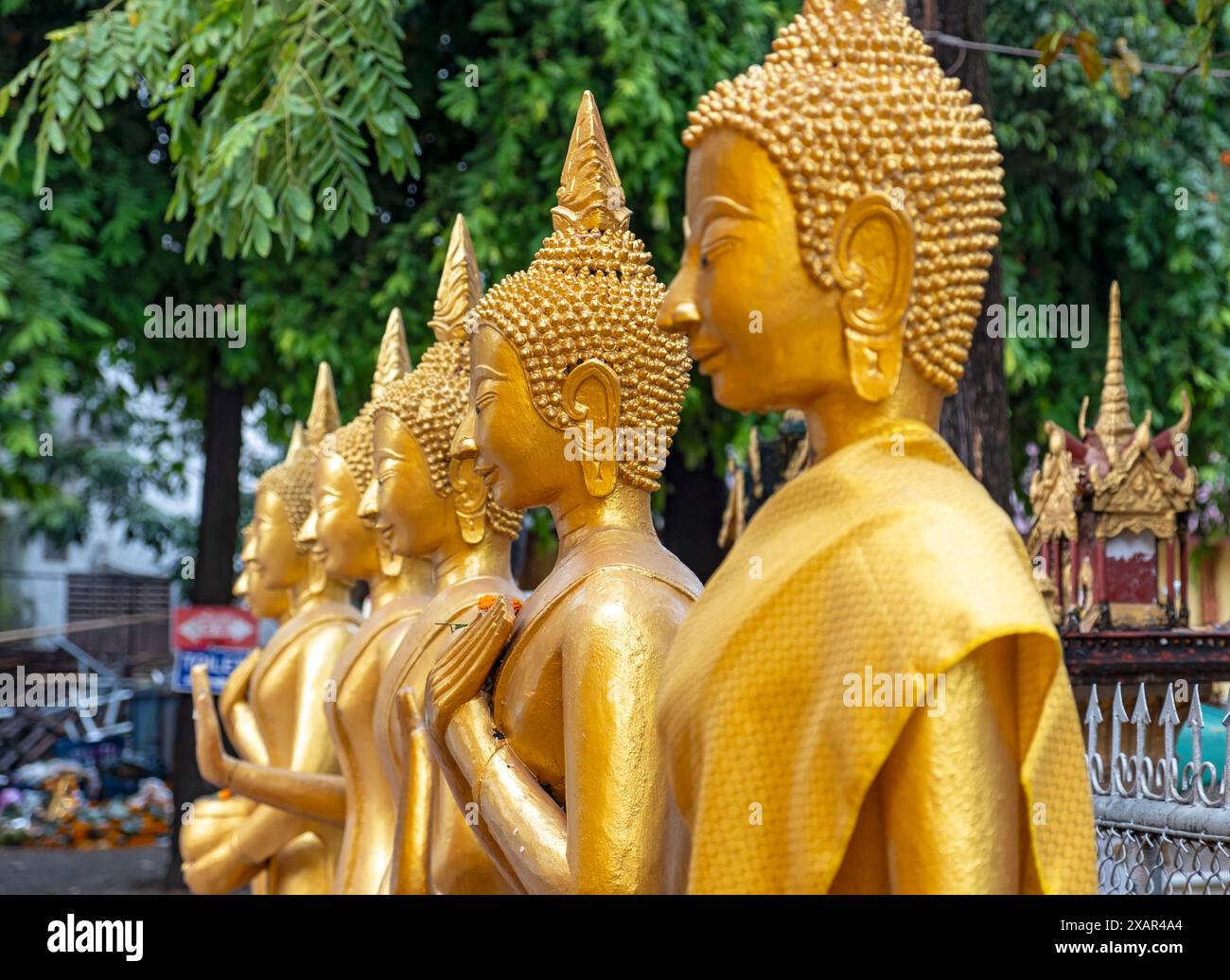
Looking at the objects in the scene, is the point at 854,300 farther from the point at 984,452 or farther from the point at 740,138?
the point at 984,452

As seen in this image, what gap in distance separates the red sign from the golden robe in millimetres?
8411

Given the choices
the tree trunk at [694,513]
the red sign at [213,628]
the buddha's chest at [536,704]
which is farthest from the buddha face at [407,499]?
the red sign at [213,628]

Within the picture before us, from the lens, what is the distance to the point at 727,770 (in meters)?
2.22

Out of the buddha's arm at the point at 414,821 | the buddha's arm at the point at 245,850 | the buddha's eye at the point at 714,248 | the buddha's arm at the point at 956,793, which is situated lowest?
the buddha's arm at the point at 956,793

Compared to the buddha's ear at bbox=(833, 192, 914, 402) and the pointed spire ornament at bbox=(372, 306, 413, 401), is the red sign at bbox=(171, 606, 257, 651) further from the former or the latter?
the buddha's ear at bbox=(833, 192, 914, 402)

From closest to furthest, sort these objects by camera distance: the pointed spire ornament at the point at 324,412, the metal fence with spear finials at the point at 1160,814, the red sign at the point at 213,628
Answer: the metal fence with spear finials at the point at 1160,814 < the pointed spire ornament at the point at 324,412 < the red sign at the point at 213,628

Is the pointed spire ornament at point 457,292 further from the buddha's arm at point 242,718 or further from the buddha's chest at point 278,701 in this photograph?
the buddha's arm at point 242,718

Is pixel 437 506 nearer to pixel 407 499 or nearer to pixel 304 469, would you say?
pixel 407 499

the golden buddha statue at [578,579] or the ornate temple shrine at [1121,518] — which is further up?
the ornate temple shrine at [1121,518]

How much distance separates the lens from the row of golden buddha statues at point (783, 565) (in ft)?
6.86

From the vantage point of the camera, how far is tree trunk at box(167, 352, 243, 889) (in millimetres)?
11016

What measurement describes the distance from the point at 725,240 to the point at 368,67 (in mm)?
5260

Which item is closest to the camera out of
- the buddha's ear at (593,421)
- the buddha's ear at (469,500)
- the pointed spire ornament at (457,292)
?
the buddha's ear at (593,421)

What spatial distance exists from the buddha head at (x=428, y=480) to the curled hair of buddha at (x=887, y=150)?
213cm
